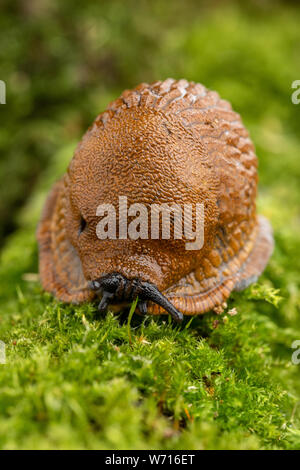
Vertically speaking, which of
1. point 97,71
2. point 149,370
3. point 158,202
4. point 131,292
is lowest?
point 149,370

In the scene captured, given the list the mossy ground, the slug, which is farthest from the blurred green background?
the slug

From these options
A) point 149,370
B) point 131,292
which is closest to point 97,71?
point 131,292

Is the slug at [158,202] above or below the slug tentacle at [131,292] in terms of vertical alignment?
above

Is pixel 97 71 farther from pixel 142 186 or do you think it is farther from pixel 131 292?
pixel 131 292

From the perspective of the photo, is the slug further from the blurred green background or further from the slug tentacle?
the blurred green background

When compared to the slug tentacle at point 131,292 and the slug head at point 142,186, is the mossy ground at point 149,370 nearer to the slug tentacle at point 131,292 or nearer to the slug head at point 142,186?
the slug tentacle at point 131,292

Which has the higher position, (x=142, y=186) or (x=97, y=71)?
(x=97, y=71)

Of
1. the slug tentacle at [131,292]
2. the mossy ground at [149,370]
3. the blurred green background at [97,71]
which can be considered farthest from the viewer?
the blurred green background at [97,71]

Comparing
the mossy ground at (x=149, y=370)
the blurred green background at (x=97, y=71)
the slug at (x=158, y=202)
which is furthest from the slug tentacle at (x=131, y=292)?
the blurred green background at (x=97, y=71)
